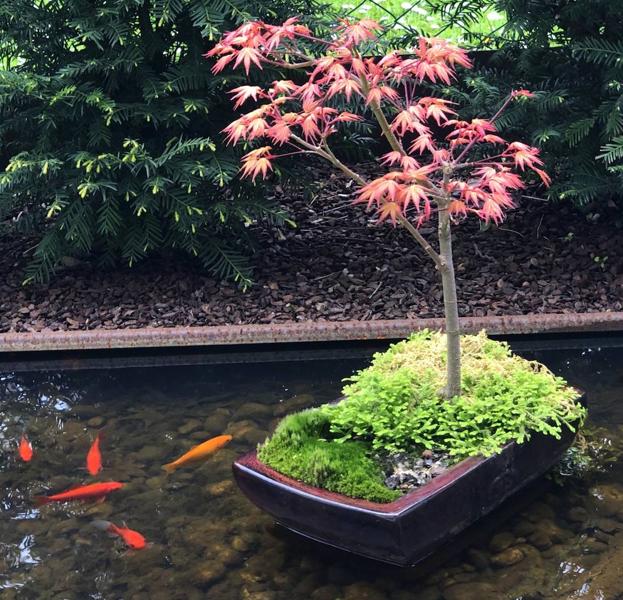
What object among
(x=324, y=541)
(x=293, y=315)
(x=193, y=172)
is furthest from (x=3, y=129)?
(x=324, y=541)

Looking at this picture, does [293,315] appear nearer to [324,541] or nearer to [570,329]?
[570,329]

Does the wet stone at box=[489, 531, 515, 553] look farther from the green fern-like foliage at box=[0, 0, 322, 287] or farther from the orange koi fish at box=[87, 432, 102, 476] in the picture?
the green fern-like foliage at box=[0, 0, 322, 287]

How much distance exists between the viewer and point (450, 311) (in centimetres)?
303

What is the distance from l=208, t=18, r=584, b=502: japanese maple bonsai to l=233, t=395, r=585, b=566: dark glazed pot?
0.21ft

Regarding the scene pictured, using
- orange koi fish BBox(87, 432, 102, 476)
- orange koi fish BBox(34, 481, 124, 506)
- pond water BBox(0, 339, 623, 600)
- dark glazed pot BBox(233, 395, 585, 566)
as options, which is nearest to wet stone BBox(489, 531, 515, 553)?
pond water BBox(0, 339, 623, 600)

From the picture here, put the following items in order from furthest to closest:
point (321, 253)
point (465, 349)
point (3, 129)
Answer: point (321, 253), point (3, 129), point (465, 349)

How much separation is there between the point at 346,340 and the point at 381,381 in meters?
1.61

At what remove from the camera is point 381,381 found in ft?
10.3

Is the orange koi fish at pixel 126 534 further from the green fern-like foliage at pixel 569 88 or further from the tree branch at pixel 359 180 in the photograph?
the green fern-like foliage at pixel 569 88

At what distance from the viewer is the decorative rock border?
15.5 ft

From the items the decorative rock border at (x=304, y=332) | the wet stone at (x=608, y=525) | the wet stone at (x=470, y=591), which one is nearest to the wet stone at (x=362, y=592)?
the wet stone at (x=470, y=591)

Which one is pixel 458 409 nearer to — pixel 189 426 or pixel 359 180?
pixel 359 180

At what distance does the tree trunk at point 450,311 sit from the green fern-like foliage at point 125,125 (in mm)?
2057

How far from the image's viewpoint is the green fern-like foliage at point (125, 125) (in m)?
4.73
